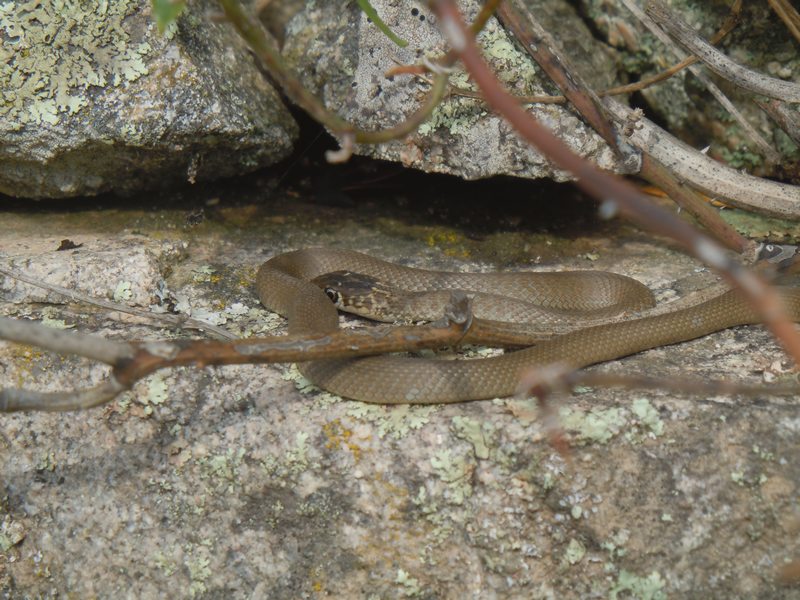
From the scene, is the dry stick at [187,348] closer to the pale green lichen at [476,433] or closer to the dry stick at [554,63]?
the pale green lichen at [476,433]

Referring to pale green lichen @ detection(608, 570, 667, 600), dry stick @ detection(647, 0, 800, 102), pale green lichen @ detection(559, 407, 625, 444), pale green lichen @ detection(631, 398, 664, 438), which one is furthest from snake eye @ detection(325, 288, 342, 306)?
dry stick @ detection(647, 0, 800, 102)

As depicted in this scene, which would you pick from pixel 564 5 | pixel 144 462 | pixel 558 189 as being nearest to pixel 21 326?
pixel 144 462

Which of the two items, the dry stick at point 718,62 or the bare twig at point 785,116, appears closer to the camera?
the dry stick at point 718,62

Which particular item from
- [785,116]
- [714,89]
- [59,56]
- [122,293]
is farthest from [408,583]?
[785,116]

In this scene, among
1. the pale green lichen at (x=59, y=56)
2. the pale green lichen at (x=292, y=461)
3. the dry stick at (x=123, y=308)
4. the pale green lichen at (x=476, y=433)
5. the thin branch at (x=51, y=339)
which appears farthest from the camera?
the pale green lichen at (x=59, y=56)

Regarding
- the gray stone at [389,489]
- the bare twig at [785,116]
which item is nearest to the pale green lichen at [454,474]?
the gray stone at [389,489]

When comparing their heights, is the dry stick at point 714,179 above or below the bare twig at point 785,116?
below
